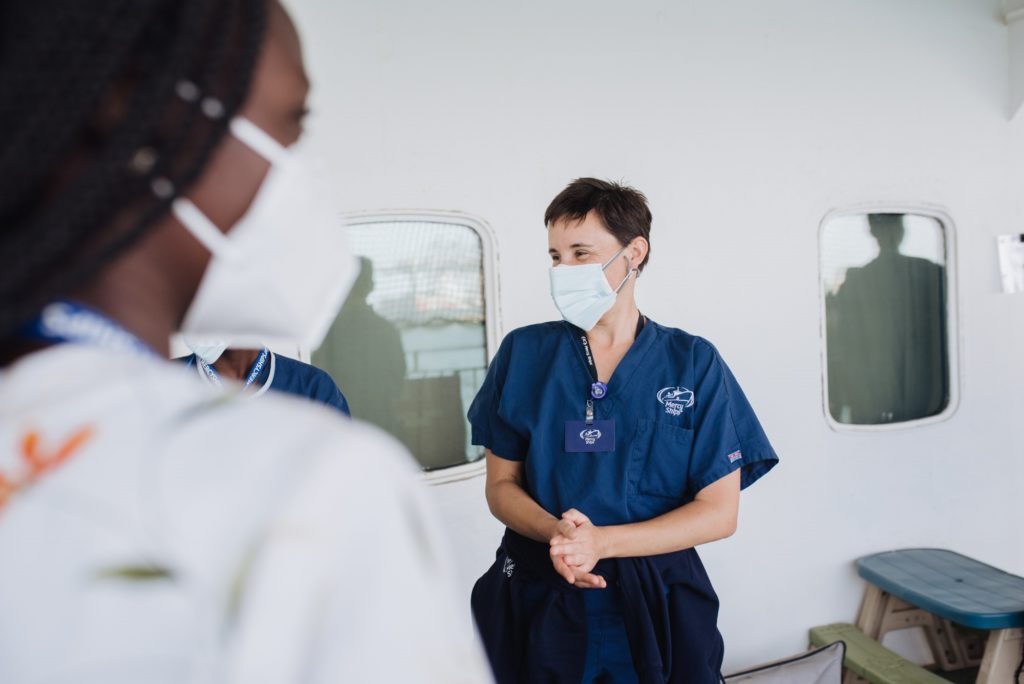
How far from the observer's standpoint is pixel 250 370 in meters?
1.97

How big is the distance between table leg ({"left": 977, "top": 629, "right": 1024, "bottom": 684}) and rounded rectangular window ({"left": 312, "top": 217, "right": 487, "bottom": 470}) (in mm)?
2152

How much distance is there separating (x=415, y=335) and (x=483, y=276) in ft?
1.12

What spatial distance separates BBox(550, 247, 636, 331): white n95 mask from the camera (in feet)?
6.62

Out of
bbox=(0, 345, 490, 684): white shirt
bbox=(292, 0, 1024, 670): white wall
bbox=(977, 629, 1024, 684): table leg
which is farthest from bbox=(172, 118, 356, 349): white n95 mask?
bbox=(977, 629, 1024, 684): table leg

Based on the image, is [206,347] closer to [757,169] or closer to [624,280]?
[624,280]

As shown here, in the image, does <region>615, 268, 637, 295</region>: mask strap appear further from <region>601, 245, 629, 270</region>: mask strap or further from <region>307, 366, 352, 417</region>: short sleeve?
<region>307, 366, 352, 417</region>: short sleeve

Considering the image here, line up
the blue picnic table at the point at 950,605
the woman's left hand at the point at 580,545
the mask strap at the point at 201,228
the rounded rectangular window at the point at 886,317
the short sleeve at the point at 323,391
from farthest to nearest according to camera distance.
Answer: the rounded rectangular window at the point at 886,317 → the blue picnic table at the point at 950,605 → the short sleeve at the point at 323,391 → the woman's left hand at the point at 580,545 → the mask strap at the point at 201,228

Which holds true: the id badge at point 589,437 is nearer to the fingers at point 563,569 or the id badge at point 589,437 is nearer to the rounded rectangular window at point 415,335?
the fingers at point 563,569

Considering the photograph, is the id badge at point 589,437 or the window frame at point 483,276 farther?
the window frame at point 483,276

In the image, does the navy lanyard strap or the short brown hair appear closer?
the navy lanyard strap

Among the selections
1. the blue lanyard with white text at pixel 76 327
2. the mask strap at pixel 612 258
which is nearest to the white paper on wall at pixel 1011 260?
the mask strap at pixel 612 258

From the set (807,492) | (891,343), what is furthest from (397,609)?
(891,343)

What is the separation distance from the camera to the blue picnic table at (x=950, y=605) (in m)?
2.99

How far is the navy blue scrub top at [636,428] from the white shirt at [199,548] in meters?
1.39
